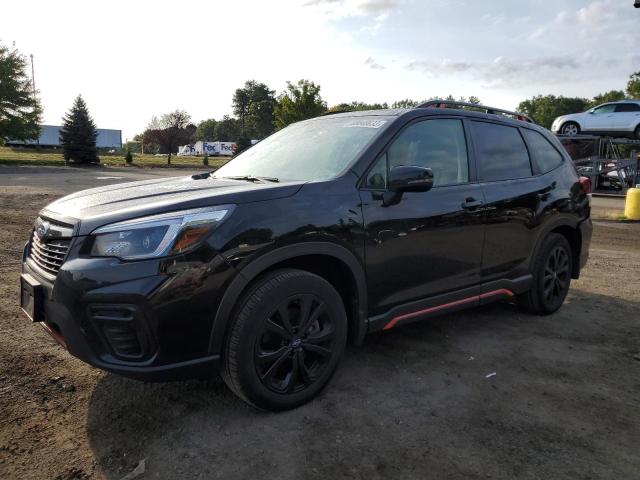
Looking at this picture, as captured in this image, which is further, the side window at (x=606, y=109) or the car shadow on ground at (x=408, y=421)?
the side window at (x=606, y=109)

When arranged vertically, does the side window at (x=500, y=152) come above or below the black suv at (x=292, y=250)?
above

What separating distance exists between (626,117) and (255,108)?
87.0 meters

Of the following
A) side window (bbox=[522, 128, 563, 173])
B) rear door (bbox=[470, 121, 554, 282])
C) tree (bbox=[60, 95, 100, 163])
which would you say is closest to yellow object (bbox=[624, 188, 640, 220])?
side window (bbox=[522, 128, 563, 173])

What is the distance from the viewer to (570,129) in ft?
66.9

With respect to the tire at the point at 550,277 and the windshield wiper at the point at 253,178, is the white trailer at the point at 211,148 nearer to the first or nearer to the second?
the tire at the point at 550,277

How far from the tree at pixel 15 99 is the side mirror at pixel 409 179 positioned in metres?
44.5

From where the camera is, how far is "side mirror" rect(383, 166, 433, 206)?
309 cm

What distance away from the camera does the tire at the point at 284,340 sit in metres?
2.66

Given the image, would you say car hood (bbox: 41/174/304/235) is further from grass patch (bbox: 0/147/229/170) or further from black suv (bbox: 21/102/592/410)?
grass patch (bbox: 0/147/229/170)

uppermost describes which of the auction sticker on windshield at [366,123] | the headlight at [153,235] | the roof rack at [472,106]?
the roof rack at [472,106]

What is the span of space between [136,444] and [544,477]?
6.63 ft

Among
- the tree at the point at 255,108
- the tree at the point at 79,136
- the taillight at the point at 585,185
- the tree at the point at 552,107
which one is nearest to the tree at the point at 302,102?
the tree at the point at 79,136

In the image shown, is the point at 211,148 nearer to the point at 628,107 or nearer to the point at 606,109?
the point at 606,109

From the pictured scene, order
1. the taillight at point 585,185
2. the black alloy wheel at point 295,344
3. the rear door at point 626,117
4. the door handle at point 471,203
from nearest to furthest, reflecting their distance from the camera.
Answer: the black alloy wheel at point 295,344 → the door handle at point 471,203 → the taillight at point 585,185 → the rear door at point 626,117
